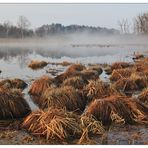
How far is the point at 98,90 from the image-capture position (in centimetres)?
1288

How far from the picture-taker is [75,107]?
449 inches

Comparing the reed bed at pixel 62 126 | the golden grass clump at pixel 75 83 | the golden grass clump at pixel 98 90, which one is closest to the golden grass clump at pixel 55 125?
the reed bed at pixel 62 126

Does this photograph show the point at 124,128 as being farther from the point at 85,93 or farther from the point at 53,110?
the point at 85,93

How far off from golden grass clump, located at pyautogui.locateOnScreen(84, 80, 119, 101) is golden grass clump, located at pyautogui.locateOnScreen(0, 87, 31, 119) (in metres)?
2.42

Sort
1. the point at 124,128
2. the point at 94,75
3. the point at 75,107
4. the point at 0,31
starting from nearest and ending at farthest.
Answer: the point at 124,128
the point at 75,107
the point at 94,75
the point at 0,31

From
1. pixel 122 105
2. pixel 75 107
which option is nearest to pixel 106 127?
pixel 122 105

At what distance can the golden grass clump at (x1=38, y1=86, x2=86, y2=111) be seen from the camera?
1129cm

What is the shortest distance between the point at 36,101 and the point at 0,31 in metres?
46.6

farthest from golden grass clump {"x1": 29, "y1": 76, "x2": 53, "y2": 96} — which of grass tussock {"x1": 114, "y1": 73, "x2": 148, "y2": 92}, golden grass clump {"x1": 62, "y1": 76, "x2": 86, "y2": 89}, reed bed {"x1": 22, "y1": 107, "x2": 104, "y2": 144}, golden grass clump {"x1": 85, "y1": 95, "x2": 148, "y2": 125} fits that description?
reed bed {"x1": 22, "y1": 107, "x2": 104, "y2": 144}

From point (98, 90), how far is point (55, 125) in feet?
14.8

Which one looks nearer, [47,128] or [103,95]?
[47,128]

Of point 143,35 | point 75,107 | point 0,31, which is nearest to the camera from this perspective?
point 75,107

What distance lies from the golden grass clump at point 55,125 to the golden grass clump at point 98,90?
11.6ft

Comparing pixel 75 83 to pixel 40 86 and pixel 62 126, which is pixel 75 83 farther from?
pixel 62 126
